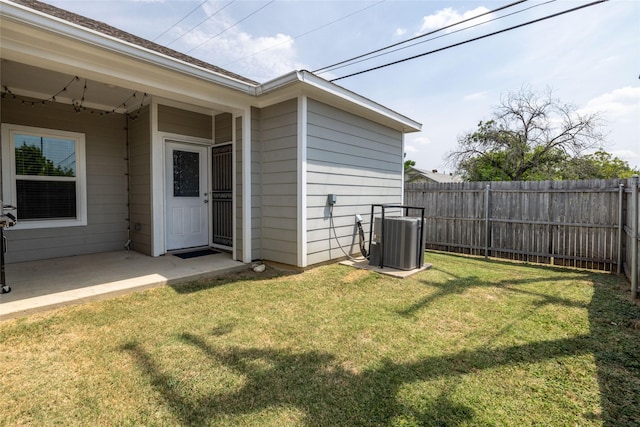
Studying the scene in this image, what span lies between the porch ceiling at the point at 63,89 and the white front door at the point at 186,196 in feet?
3.36

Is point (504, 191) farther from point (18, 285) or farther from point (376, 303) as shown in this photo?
point (18, 285)

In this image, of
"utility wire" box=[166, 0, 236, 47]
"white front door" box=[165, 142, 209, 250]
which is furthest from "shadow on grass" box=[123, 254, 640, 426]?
"utility wire" box=[166, 0, 236, 47]

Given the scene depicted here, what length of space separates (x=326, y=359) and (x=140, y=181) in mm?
4763

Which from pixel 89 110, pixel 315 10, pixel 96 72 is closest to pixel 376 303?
pixel 96 72

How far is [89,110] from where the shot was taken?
17.1ft

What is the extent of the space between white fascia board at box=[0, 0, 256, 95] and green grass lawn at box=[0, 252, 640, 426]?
2.57 m

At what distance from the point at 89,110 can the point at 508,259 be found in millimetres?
8213

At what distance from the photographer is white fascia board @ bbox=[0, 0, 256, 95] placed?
2.47 meters

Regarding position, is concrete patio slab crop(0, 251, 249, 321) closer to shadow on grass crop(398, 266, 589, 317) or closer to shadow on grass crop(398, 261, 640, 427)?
shadow on grass crop(398, 266, 589, 317)

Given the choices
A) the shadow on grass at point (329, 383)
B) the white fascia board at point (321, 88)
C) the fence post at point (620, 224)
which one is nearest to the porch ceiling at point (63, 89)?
the white fascia board at point (321, 88)

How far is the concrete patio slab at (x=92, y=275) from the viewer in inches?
118

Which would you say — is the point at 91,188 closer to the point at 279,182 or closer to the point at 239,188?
the point at 239,188

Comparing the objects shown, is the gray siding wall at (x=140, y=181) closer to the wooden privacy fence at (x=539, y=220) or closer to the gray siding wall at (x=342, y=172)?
the gray siding wall at (x=342, y=172)

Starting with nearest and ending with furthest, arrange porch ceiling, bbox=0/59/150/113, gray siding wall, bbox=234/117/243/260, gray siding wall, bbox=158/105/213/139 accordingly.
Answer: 1. porch ceiling, bbox=0/59/150/113
2. gray siding wall, bbox=234/117/243/260
3. gray siding wall, bbox=158/105/213/139
